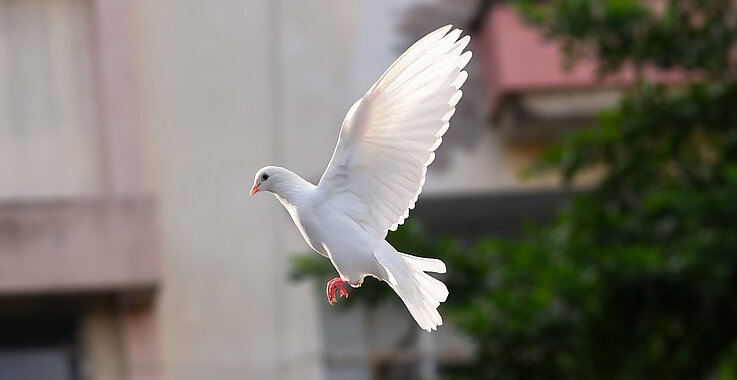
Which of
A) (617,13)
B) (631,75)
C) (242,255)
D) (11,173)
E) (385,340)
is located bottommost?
Result: (385,340)

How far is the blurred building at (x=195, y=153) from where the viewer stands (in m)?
10.3

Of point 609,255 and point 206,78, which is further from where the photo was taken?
point 206,78

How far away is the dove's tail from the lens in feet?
10.1

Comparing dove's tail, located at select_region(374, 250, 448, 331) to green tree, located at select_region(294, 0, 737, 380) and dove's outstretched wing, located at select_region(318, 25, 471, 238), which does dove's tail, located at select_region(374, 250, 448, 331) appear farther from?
green tree, located at select_region(294, 0, 737, 380)

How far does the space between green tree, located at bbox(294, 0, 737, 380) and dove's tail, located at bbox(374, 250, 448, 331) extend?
4.18 meters

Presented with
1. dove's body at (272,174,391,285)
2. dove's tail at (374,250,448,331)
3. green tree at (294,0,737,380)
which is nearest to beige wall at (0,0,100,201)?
green tree at (294,0,737,380)

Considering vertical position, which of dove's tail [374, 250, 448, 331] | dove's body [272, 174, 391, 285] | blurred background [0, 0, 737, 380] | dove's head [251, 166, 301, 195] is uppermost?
dove's head [251, 166, 301, 195]

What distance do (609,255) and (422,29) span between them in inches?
158

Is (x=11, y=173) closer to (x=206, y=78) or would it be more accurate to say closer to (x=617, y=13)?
(x=206, y=78)

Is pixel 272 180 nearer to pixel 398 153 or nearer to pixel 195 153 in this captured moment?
pixel 398 153

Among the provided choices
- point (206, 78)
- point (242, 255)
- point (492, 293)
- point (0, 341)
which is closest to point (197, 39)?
point (206, 78)

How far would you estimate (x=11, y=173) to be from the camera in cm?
1039

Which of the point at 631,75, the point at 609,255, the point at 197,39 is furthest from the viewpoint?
the point at 197,39

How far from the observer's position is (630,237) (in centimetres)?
778
